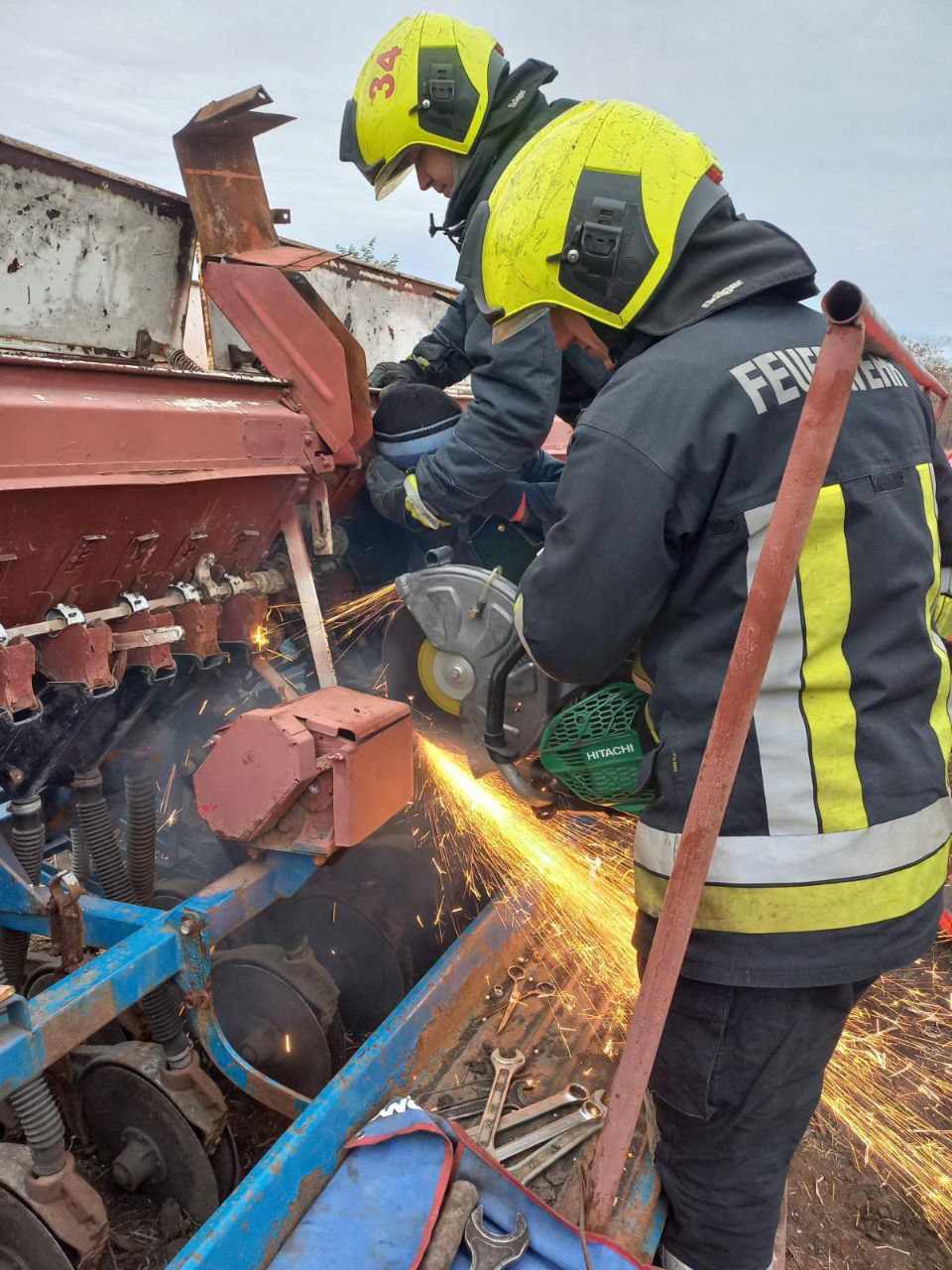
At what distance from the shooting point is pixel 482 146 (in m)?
3.00

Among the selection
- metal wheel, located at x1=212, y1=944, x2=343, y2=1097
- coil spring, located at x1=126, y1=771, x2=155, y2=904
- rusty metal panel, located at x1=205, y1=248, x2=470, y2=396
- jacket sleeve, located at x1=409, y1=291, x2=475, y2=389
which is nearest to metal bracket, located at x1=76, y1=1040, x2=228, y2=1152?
metal wheel, located at x1=212, y1=944, x2=343, y2=1097

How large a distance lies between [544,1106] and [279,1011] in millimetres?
810

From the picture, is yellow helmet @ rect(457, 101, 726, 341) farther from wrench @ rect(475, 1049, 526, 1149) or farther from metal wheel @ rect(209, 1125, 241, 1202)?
metal wheel @ rect(209, 1125, 241, 1202)

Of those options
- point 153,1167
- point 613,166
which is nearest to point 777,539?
point 613,166

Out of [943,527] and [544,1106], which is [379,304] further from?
[544,1106]

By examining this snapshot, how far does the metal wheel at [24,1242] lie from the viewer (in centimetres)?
194

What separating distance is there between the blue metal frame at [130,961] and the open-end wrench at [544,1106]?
1.75ft

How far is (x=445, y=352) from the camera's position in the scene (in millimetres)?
3430

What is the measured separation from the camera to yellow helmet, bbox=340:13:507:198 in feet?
9.53

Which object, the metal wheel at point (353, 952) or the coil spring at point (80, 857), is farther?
the metal wheel at point (353, 952)

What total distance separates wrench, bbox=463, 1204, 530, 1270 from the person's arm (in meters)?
2.58

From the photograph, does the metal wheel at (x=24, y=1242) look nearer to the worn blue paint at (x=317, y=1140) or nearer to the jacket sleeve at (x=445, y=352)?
the worn blue paint at (x=317, y=1140)

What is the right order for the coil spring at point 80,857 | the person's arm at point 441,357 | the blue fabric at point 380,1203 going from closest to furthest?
the blue fabric at point 380,1203 → the coil spring at point 80,857 → the person's arm at point 441,357

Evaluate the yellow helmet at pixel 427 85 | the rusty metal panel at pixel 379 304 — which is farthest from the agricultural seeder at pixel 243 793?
the rusty metal panel at pixel 379 304
